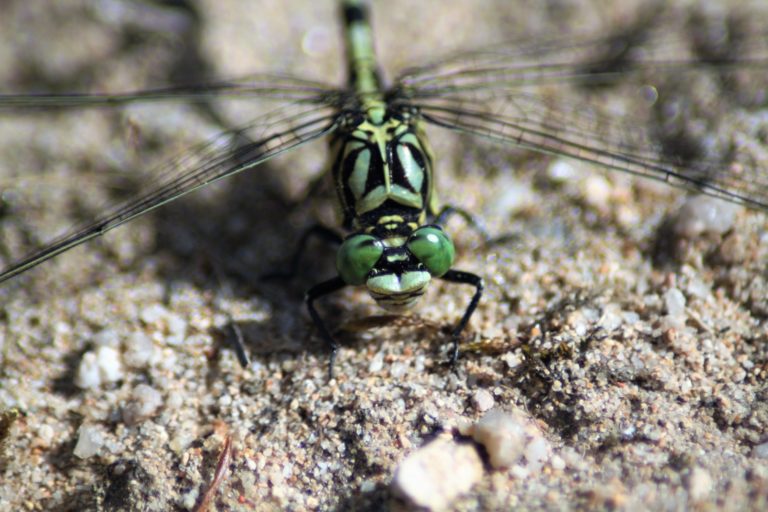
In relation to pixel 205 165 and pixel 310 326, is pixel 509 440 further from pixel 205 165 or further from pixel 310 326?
pixel 205 165

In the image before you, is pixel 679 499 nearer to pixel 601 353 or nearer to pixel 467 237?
pixel 601 353

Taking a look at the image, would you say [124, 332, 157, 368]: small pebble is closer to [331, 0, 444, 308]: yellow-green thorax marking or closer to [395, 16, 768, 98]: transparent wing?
[331, 0, 444, 308]: yellow-green thorax marking

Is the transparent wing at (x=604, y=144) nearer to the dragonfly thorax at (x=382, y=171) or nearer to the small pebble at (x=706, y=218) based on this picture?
the small pebble at (x=706, y=218)

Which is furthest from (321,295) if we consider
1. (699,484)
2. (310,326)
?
(699,484)

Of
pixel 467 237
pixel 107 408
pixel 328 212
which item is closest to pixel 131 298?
pixel 107 408

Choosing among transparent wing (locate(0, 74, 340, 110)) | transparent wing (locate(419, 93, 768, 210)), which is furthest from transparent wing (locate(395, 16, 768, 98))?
transparent wing (locate(0, 74, 340, 110))

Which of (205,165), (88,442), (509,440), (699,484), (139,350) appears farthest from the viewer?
(205,165)
